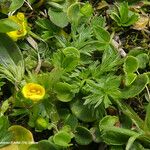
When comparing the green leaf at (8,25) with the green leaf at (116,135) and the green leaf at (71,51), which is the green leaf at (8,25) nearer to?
the green leaf at (71,51)

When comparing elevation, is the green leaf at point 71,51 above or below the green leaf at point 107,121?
above

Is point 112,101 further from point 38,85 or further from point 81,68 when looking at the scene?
point 38,85

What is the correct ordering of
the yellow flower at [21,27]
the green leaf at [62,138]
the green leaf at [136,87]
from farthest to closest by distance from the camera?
the yellow flower at [21,27], the green leaf at [136,87], the green leaf at [62,138]

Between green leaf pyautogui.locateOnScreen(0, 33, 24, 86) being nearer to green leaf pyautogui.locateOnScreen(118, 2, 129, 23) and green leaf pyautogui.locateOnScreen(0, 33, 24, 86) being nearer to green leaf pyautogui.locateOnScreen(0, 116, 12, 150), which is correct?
green leaf pyautogui.locateOnScreen(0, 116, 12, 150)

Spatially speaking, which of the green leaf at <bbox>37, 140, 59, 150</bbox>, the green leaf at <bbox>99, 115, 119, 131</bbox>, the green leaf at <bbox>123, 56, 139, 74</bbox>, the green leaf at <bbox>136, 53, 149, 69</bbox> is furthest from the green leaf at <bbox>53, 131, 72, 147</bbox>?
the green leaf at <bbox>136, 53, 149, 69</bbox>

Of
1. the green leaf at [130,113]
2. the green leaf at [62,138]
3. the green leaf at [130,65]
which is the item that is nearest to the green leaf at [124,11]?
the green leaf at [130,65]

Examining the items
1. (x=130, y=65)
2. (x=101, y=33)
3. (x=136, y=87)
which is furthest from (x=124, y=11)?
(x=136, y=87)

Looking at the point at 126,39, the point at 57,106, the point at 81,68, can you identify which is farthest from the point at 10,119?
the point at 126,39

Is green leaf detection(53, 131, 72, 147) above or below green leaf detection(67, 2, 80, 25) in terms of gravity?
below
